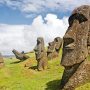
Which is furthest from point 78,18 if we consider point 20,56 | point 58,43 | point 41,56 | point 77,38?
point 20,56

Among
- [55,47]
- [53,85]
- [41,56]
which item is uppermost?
[55,47]

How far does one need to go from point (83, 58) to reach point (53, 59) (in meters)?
36.0

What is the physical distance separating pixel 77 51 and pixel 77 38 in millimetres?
1222

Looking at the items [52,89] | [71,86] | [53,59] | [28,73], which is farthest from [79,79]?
[53,59]

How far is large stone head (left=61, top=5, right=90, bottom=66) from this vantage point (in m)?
27.5

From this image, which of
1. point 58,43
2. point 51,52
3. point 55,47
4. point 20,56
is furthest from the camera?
point 20,56

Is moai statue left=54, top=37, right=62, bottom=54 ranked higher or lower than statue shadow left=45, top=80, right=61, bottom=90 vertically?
higher

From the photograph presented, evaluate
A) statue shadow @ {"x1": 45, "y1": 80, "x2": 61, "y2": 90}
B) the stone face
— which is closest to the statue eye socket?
statue shadow @ {"x1": 45, "y1": 80, "x2": 61, "y2": 90}

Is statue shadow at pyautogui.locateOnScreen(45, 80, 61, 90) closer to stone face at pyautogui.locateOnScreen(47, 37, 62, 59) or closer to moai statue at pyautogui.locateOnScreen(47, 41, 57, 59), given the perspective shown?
moai statue at pyautogui.locateOnScreen(47, 41, 57, 59)

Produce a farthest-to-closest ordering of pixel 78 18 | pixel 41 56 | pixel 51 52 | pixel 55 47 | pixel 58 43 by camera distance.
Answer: pixel 58 43
pixel 55 47
pixel 51 52
pixel 41 56
pixel 78 18

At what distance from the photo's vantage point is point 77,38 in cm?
2798

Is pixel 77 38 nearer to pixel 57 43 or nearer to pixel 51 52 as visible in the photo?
pixel 51 52

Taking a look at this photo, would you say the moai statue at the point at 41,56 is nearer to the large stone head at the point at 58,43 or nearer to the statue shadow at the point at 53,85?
the large stone head at the point at 58,43

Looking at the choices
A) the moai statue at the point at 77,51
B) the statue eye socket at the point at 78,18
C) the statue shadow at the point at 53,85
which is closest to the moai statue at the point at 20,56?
the statue shadow at the point at 53,85
